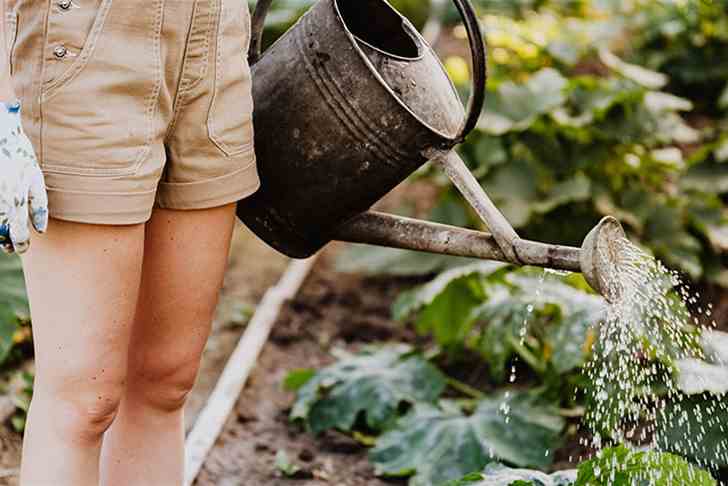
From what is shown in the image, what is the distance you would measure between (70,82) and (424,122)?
0.65 meters

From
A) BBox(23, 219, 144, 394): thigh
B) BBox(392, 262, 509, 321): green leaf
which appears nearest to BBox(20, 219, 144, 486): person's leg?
BBox(23, 219, 144, 394): thigh

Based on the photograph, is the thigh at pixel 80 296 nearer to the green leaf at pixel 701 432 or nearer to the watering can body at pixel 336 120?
the watering can body at pixel 336 120

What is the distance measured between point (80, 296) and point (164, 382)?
34cm

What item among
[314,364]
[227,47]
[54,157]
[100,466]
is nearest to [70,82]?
[54,157]

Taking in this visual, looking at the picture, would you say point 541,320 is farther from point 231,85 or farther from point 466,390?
point 231,85

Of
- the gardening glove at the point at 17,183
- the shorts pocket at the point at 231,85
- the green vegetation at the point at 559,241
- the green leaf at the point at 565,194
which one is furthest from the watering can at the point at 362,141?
the green leaf at the point at 565,194

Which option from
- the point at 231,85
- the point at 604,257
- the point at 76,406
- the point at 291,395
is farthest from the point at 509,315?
the point at 76,406

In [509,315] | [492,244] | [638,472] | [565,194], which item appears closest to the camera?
[492,244]

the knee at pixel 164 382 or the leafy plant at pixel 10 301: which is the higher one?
the knee at pixel 164 382

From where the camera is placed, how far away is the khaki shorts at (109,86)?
5.44ft

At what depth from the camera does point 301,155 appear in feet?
6.77

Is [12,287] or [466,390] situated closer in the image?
[12,287]

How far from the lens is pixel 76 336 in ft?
5.70

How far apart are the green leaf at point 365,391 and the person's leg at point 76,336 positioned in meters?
1.26
